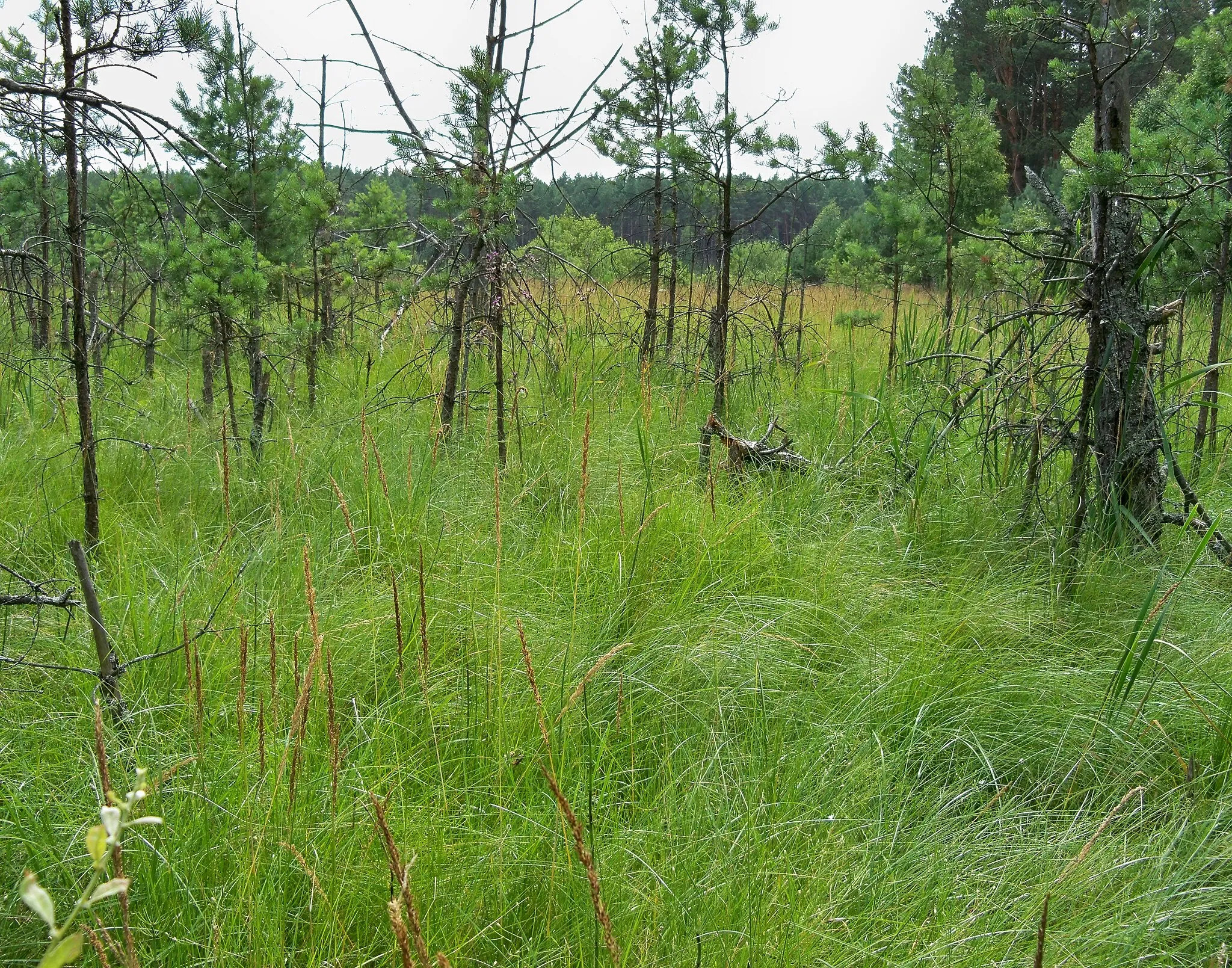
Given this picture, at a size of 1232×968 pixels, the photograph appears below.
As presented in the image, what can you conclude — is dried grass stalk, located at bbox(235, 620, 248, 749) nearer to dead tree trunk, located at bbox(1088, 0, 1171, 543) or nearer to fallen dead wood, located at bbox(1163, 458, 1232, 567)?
dead tree trunk, located at bbox(1088, 0, 1171, 543)

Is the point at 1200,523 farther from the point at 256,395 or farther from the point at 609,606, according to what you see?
the point at 256,395

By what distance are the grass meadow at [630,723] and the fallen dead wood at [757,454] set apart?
0.34 feet

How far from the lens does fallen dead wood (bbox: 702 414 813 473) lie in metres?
4.10

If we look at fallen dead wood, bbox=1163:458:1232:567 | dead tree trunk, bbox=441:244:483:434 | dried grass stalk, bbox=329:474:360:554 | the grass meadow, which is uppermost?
dead tree trunk, bbox=441:244:483:434

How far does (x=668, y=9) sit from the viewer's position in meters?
4.85

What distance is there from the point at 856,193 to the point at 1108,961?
34804mm

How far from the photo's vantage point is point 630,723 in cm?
206

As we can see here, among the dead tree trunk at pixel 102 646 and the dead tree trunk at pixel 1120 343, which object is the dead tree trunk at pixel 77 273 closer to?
the dead tree trunk at pixel 102 646

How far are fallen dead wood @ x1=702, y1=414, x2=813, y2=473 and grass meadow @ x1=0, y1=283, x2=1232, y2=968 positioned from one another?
104 millimetres

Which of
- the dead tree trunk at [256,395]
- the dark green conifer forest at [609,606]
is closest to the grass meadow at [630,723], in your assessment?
the dark green conifer forest at [609,606]

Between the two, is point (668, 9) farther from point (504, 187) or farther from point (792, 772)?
point (792, 772)

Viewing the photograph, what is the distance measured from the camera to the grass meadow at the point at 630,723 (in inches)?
59.9

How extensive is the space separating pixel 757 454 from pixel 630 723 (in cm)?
228

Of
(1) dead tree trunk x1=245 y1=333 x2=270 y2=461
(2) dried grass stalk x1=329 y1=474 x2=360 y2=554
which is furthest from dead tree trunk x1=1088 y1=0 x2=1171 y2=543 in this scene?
(1) dead tree trunk x1=245 y1=333 x2=270 y2=461
